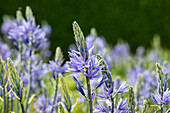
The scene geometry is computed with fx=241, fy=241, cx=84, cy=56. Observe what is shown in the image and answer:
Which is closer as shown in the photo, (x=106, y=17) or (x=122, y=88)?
(x=122, y=88)

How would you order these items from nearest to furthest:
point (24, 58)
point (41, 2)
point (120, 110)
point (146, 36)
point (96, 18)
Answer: point (120, 110)
point (24, 58)
point (41, 2)
point (96, 18)
point (146, 36)

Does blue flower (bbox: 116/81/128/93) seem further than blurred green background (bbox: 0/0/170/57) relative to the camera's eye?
No

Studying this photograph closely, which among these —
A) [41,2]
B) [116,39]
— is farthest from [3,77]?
[116,39]

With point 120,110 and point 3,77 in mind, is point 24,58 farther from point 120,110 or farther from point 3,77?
point 120,110

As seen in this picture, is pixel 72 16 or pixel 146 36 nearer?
pixel 72 16

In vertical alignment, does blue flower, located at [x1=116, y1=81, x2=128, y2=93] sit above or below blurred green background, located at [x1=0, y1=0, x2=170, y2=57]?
below

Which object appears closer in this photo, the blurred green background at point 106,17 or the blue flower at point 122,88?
the blue flower at point 122,88

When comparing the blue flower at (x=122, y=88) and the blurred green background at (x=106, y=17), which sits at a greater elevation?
the blurred green background at (x=106, y=17)

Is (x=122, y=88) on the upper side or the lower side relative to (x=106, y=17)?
lower
